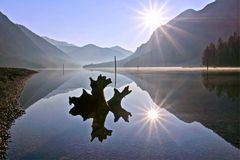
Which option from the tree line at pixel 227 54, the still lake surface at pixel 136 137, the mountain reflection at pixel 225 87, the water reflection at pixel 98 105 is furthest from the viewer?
the tree line at pixel 227 54

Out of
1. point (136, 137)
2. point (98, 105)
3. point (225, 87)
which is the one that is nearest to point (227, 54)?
point (225, 87)

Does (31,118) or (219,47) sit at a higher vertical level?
(219,47)

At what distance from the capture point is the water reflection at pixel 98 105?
77.9ft

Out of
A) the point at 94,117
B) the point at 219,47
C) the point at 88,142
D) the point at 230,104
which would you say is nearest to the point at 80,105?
the point at 94,117

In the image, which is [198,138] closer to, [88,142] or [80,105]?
[88,142]

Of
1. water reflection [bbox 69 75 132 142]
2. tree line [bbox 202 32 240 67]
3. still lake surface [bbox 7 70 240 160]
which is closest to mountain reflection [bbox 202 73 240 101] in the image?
still lake surface [bbox 7 70 240 160]

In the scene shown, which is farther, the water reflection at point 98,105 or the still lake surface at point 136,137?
the water reflection at point 98,105

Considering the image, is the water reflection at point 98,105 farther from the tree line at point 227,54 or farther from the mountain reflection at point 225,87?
the tree line at point 227,54

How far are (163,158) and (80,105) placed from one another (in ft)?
44.2

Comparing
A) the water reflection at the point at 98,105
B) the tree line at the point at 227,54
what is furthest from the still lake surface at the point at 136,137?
the tree line at the point at 227,54

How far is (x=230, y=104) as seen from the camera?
3328 centimetres

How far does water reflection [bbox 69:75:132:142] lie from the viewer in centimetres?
2375

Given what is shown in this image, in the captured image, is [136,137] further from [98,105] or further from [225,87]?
[225,87]

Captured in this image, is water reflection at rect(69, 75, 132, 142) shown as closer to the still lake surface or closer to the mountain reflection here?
the still lake surface
